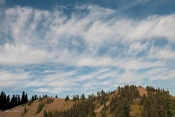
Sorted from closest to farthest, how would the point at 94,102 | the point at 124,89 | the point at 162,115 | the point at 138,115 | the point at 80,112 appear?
the point at 162,115, the point at 138,115, the point at 80,112, the point at 124,89, the point at 94,102

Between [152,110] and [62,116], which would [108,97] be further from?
[152,110]

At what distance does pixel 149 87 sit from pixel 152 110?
73069 mm

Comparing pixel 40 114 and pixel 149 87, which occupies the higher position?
pixel 149 87

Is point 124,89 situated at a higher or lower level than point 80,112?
higher

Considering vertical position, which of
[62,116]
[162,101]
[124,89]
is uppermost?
[124,89]

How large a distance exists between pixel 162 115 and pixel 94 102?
307ft

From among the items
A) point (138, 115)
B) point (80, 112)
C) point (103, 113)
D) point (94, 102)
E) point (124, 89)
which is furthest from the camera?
→ point (94, 102)

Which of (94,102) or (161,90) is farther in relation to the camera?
(94,102)

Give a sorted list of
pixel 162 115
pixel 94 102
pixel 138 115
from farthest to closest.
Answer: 1. pixel 94 102
2. pixel 138 115
3. pixel 162 115

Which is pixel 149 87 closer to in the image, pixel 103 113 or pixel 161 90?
pixel 161 90

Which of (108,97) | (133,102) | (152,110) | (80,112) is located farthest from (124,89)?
(152,110)

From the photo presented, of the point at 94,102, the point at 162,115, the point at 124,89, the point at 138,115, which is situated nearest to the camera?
the point at 162,115

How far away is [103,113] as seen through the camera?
513 feet

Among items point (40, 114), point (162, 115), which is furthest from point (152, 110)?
point (40, 114)
